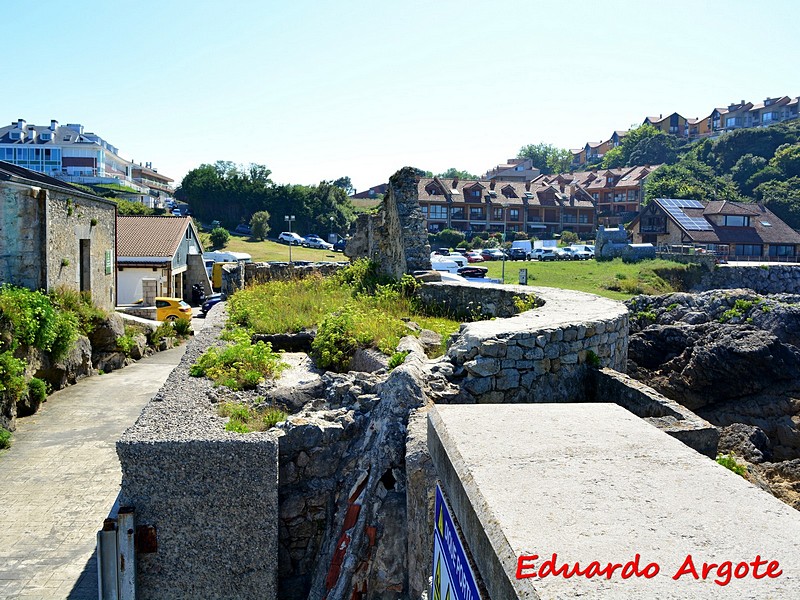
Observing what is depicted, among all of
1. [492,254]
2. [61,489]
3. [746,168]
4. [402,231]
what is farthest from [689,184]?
[61,489]

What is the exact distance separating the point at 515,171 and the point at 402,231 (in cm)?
9556

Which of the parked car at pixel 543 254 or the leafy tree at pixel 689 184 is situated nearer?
the parked car at pixel 543 254

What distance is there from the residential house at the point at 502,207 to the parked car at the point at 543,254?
17.0 m

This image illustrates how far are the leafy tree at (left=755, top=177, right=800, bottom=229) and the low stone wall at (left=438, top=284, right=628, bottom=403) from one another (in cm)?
6479

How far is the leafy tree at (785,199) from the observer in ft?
212

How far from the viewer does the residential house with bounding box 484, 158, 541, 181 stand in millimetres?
101938

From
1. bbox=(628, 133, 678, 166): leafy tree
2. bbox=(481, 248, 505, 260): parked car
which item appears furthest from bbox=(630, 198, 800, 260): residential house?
bbox=(628, 133, 678, 166): leafy tree

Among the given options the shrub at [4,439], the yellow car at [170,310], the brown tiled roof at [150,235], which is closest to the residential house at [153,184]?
the brown tiled roof at [150,235]

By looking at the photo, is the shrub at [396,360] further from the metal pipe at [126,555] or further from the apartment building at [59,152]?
the apartment building at [59,152]

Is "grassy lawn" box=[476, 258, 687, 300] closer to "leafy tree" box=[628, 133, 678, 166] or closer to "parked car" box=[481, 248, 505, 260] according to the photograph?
"parked car" box=[481, 248, 505, 260]

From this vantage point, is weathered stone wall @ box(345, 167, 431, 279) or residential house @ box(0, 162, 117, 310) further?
residential house @ box(0, 162, 117, 310)

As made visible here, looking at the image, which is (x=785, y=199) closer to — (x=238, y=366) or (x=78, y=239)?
(x=78, y=239)

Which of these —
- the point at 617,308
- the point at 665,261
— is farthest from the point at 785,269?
the point at 617,308

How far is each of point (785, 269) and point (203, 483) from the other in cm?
3826
